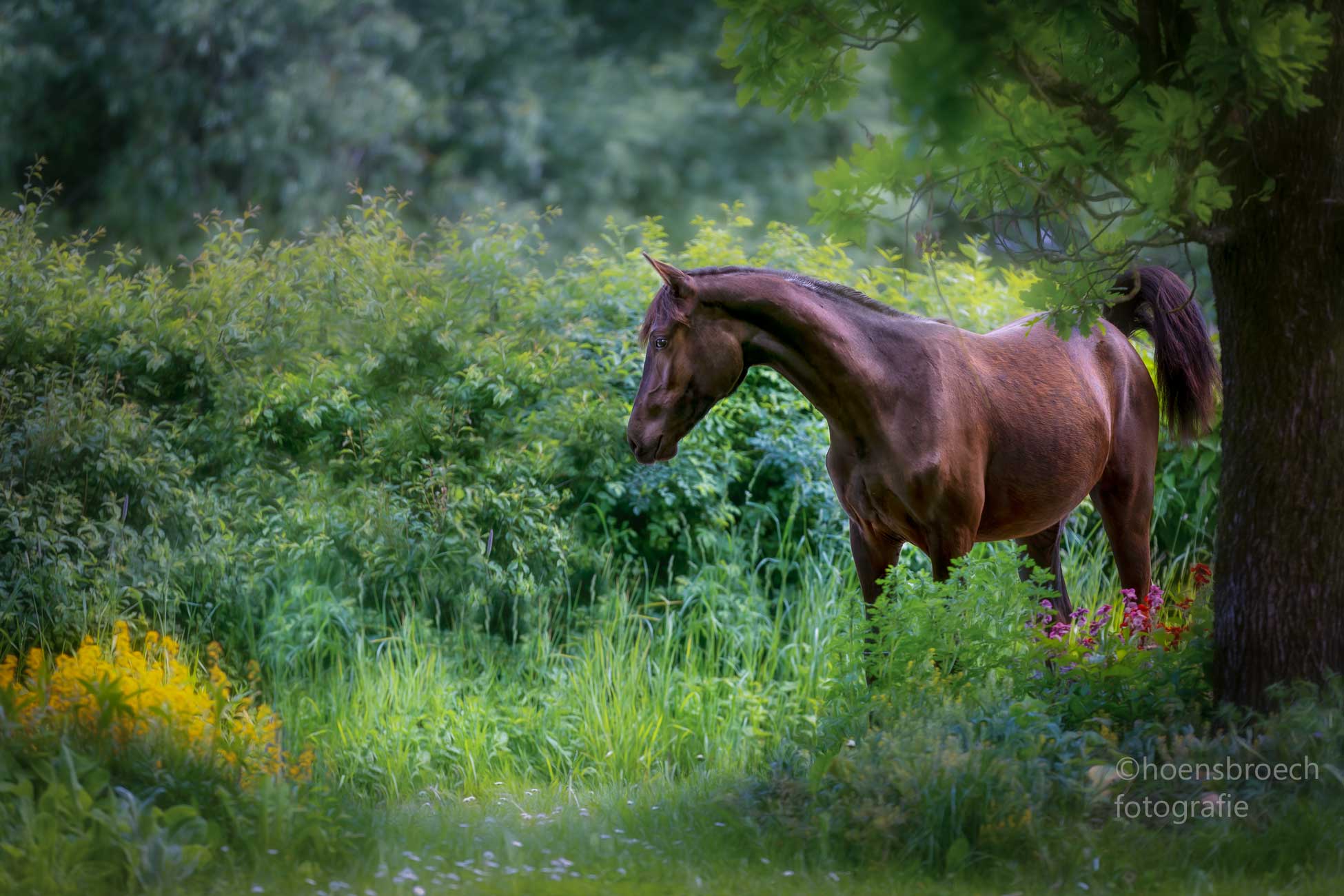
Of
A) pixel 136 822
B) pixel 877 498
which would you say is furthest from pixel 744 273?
pixel 136 822

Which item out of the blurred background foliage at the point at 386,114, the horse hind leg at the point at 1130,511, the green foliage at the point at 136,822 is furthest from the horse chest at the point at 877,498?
the blurred background foliage at the point at 386,114

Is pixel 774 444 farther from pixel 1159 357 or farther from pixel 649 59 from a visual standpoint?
pixel 649 59

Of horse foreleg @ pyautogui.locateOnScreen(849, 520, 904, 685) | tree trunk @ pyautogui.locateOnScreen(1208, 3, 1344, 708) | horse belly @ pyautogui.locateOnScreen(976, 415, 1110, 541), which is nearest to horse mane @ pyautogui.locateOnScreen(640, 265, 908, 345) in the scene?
horse belly @ pyautogui.locateOnScreen(976, 415, 1110, 541)

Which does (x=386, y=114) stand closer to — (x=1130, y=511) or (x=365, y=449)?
(x=365, y=449)

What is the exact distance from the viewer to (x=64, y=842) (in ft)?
11.1

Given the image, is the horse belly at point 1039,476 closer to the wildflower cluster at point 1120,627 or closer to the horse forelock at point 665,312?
the wildflower cluster at point 1120,627

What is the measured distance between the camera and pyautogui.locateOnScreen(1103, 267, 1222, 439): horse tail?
5.59 m

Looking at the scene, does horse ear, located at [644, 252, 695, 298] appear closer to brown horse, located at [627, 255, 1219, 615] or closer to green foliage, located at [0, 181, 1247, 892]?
brown horse, located at [627, 255, 1219, 615]

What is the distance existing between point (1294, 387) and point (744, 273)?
2061 millimetres

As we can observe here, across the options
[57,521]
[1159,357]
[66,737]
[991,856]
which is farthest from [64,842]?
[1159,357]

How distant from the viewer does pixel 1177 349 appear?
18.4ft

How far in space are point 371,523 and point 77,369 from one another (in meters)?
2.04

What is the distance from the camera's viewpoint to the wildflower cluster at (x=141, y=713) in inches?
159

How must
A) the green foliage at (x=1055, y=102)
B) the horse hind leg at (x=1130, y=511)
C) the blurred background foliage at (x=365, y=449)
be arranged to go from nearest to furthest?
1. the green foliage at (x=1055, y=102)
2. the horse hind leg at (x=1130, y=511)
3. the blurred background foliage at (x=365, y=449)
